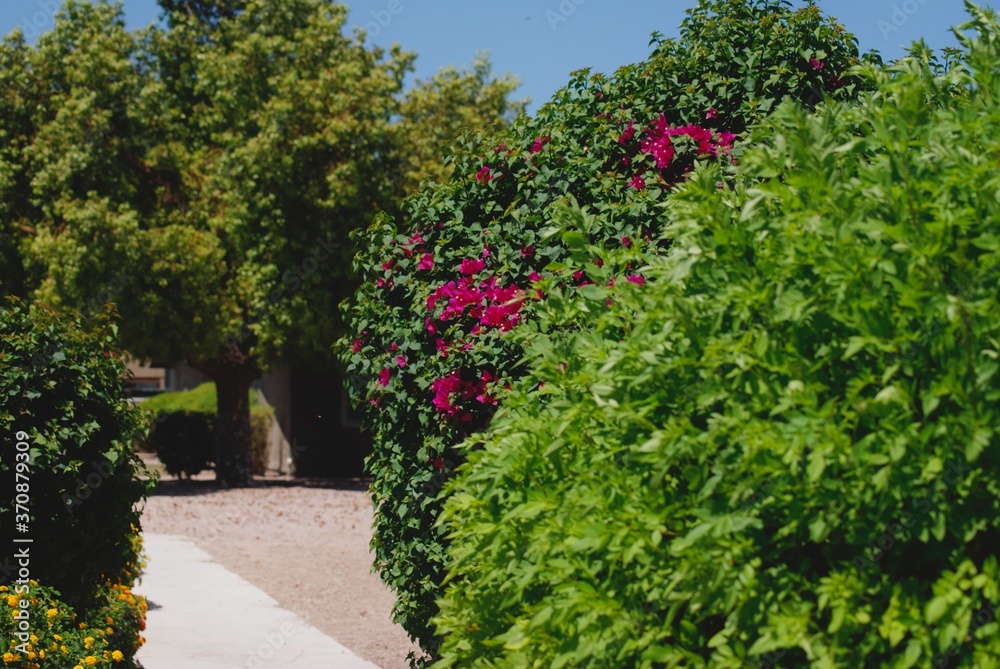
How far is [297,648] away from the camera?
24.5 feet

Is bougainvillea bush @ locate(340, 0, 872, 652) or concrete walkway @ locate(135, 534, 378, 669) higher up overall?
bougainvillea bush @ locate(340, 0, 872, 652)

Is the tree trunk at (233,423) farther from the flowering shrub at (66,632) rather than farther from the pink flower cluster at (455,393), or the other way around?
the pink flower cluster at (455,393)

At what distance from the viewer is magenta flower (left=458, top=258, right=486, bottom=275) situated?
5.14m

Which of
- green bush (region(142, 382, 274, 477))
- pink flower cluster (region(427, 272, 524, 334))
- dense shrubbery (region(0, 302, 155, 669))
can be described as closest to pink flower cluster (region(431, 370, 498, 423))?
pink flower cluster (region(427, 272, 524, 334))

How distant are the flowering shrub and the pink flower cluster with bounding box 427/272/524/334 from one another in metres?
2.52

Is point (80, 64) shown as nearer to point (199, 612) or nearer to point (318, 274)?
point (318, 274)

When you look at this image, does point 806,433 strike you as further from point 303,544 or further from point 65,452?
point 303,544

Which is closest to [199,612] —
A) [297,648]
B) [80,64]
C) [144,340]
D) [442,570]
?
[297,648]

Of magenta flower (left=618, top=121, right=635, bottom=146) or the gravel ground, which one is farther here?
the gravel ground

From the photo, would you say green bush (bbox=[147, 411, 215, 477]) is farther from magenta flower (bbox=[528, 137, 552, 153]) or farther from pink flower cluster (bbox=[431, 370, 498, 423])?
pink flower cluster (bbox=[431, 370, 498, 423])

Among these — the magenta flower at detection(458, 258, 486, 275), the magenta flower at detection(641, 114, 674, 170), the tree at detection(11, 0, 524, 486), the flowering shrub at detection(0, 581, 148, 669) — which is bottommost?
the flowering shrub at detection(0, 581, 148, 669)

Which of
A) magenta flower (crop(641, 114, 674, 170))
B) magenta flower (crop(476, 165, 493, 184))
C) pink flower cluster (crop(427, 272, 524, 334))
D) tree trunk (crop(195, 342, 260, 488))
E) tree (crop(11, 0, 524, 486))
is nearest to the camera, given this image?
pink flower cluster (crop(427, 272, 524, 334))

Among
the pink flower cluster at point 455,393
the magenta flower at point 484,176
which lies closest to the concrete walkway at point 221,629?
the pink flower cluster at point 455,393

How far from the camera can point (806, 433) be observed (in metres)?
2.41
